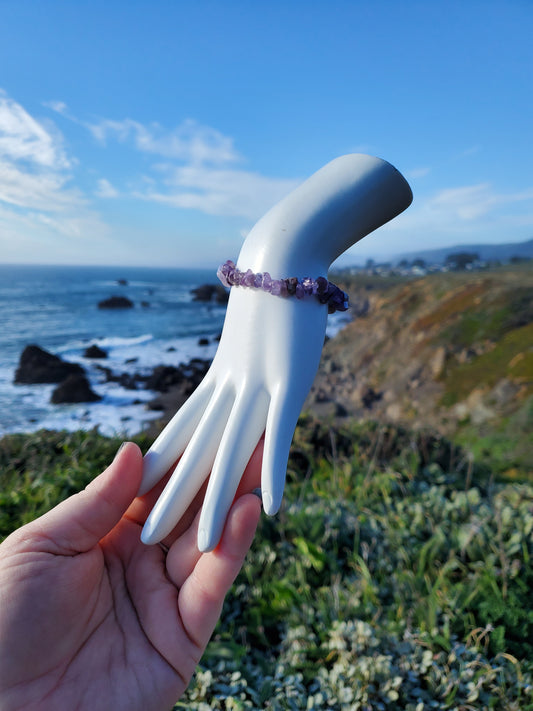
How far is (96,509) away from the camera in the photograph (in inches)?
57.1

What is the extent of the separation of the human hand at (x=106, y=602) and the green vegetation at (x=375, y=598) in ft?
2.59

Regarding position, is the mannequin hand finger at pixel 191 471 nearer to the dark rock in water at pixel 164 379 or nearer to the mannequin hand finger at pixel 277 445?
the mannequin hand finger at pixel 277 445

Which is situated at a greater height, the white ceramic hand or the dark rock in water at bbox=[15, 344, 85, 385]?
the white ceramic hand

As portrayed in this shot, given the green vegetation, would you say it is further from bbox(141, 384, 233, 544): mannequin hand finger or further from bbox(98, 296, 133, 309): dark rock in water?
bbox(98, 296, 133, 309): dark rock in water

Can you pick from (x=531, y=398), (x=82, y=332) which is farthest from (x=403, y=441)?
(x=82, y=332)

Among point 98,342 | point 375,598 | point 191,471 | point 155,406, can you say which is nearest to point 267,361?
point 191,471

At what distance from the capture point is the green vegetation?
1.97 meters

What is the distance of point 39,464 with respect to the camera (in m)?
3.95

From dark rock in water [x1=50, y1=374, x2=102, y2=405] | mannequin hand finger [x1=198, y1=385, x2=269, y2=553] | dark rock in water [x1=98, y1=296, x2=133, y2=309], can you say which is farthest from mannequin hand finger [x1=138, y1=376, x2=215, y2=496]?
dark rock in water [x1=98, y1=296, x2=133, y2=309]

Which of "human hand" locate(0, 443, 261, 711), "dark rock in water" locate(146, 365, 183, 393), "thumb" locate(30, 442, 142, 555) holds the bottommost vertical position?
"dark rock in water" locate(146, 365, 183, 393)

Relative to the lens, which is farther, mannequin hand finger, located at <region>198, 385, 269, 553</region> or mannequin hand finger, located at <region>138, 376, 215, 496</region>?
mannequin hand finger, located at <region>138, 376, 215, 496</region>

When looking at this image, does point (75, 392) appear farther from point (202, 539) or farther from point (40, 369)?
point (202, 539)

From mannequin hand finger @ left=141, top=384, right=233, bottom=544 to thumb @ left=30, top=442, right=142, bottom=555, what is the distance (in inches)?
6.2

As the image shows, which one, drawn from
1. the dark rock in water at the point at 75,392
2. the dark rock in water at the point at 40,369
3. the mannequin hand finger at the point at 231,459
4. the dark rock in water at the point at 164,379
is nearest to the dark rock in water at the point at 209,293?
the dark rock in water at the point at 40,369
